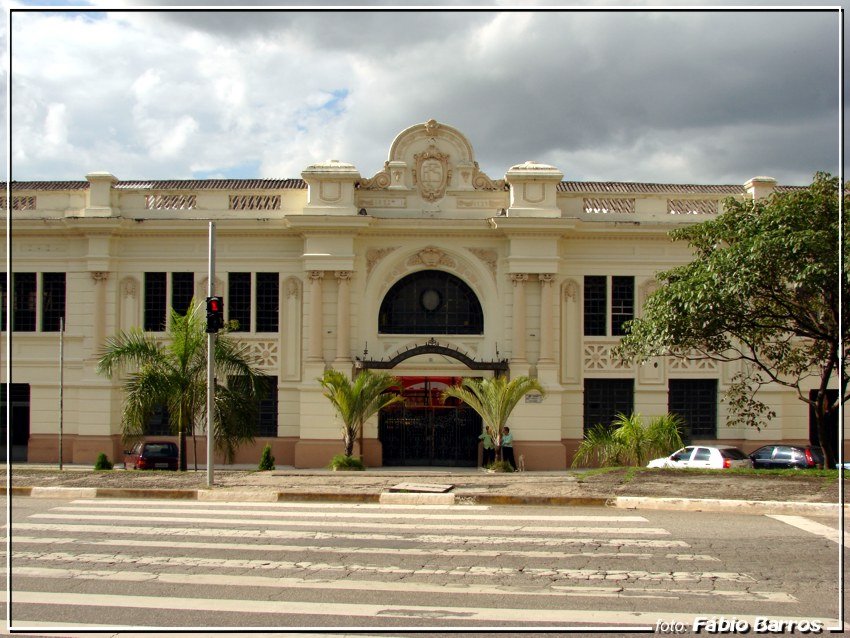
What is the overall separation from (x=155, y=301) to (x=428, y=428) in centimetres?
1044

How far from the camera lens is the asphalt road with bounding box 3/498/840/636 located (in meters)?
8.62

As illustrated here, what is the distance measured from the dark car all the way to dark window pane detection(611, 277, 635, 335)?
238 inches

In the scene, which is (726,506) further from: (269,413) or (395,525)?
(269,413)

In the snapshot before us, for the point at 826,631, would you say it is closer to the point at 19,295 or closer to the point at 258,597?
the point at 258,597

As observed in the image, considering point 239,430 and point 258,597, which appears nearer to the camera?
point 258,597

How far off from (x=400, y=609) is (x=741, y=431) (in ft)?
78.9

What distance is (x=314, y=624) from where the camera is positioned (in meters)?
8.26

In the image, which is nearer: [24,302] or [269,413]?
[269,413]

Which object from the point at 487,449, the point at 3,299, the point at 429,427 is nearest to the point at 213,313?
the point at 487,449

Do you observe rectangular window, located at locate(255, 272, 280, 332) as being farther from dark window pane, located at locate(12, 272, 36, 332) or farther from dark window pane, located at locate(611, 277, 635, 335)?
dark window pane, located at locate(611, 277, 635, 335)

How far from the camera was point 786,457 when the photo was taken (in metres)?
26.9

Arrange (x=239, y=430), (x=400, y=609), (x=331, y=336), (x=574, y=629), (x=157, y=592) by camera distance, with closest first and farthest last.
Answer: (x=574, y=629) < (x=400, y=609) < (x=157, y=592) < (x=239, y=430) < (x=331, y=336)

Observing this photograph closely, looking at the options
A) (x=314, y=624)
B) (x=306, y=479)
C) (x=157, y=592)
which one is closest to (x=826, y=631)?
(x=314, y=624)

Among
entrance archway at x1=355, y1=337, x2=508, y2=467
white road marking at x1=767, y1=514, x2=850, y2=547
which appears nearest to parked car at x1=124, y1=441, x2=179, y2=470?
entrance archway at x1=355, y1=337, x2=508, y2=467
